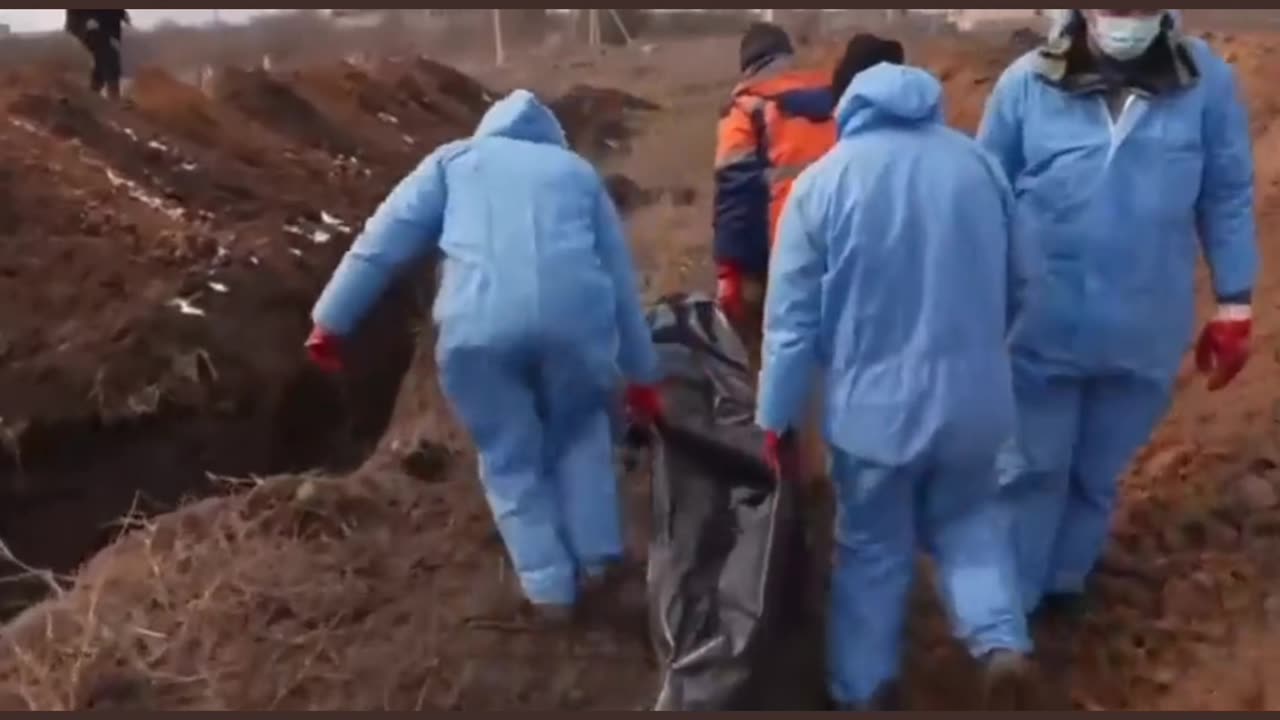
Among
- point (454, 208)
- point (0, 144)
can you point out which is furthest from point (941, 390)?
point (0, 144)

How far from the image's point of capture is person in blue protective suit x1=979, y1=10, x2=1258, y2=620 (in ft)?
13.3

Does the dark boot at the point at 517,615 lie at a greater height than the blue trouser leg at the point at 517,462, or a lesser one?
lesser

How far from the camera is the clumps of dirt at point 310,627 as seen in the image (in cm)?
423

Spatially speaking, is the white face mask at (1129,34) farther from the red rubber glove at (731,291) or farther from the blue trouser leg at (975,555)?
the red rubber glove at (731,291)

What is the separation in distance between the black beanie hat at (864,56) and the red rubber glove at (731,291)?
129 cm

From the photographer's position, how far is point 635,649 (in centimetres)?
431

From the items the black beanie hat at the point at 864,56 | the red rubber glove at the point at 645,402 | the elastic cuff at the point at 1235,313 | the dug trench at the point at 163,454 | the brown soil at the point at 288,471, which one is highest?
the black beanie hat at the point at 864,56

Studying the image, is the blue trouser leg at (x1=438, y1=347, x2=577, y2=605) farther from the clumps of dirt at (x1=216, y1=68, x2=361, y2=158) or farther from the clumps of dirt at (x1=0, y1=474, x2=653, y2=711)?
the clumps of dirt at (x1=216, y1=68, x2=361, y2=158)

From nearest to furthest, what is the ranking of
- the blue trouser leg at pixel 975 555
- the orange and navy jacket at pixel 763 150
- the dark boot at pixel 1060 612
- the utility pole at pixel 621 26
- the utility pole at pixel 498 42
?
the blue trouser leg at pixel 975 555
the dark boot at pixel 1060 612
the orange and navy jacket at pixel 763 150
the utility pole at pixel 498 42
the utility pole at pixel 621 26

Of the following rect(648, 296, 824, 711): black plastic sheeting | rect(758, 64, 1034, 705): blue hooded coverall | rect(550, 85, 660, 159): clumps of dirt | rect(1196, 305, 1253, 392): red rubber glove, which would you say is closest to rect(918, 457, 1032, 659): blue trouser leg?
rect(758, 64, 1034, 705): blue hooded coverall

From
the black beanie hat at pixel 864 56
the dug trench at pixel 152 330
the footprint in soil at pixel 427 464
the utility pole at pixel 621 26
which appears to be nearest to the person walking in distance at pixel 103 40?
the dug trench at pixel 152 330

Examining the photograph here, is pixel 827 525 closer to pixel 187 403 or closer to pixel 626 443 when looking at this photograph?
pixel 626 443

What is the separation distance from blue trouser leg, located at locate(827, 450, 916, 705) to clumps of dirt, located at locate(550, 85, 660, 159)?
12.2m

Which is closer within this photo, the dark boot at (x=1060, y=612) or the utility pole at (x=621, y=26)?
the dark boot at (x=1060, y=612)
